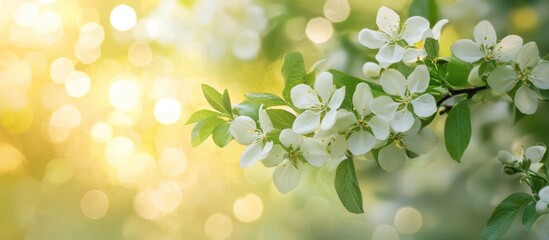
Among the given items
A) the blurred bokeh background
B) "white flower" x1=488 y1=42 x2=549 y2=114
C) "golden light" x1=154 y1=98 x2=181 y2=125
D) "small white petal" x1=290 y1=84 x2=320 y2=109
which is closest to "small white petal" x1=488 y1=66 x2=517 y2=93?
"white flower" x1=488 y1=42 x2=549 y2=114

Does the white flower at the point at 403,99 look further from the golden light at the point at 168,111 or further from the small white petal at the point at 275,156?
the golden light at the point at 168,111

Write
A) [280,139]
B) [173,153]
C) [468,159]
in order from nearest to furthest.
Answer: [280,139], [468,159], [173,153]

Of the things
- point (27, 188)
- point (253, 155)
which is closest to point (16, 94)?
point (27, 188)

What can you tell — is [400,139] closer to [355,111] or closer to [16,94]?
[355,111]

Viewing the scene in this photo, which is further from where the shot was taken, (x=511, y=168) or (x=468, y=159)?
(x=468, y=159)

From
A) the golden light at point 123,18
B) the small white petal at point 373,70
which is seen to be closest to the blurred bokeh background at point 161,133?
the golden light at point 123,18

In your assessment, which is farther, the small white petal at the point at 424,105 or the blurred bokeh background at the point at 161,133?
the blurred bokeh background at the point at 161,133
